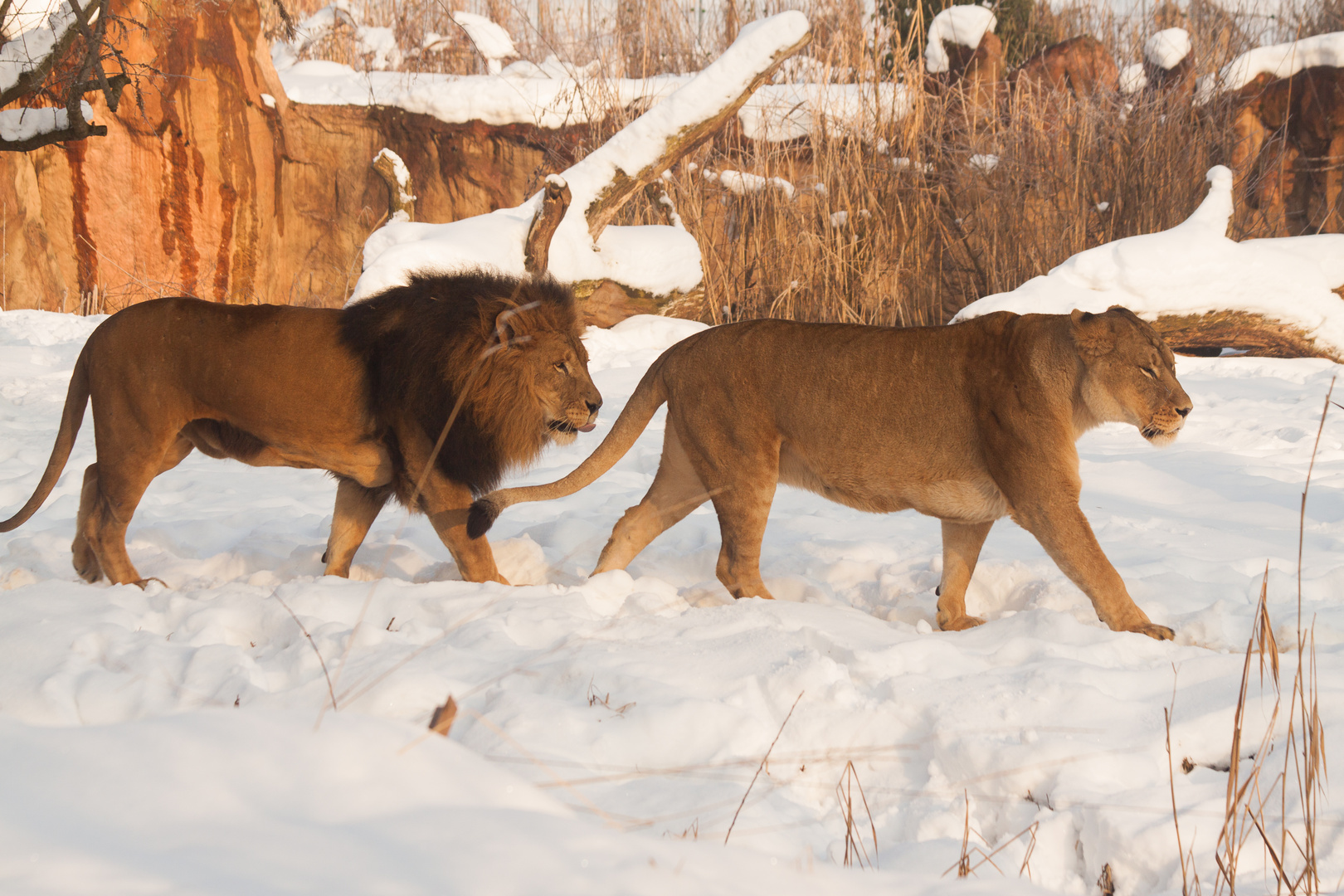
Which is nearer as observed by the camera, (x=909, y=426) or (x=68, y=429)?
(x=909, y=426)

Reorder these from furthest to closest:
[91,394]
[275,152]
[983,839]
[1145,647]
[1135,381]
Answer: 1. [275,152]
2. [91,394]
3. [1135,381]
4. [1145,647]
5. [983,839]

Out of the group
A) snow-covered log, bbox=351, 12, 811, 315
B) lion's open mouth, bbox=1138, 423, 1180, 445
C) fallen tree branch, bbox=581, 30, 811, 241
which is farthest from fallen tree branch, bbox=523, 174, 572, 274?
lion's open mouth, bbox=1138, 423, 1180, 445

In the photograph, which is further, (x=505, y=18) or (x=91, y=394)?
(x=505, y=18)

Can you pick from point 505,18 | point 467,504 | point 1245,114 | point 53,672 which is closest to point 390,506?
point 467,504

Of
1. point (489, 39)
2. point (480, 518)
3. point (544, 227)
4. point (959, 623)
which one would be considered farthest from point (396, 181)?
point (959, 623)

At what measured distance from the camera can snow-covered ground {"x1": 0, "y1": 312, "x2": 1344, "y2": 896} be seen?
1.01m

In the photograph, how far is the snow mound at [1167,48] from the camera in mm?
Answer: 10969

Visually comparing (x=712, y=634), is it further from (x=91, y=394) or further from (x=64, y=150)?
(x=64, y=150)

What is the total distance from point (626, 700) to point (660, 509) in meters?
1.36

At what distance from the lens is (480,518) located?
10.8 ft

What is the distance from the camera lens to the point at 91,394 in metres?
3.60

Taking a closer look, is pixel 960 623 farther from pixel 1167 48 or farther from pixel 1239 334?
pixel 1167 48

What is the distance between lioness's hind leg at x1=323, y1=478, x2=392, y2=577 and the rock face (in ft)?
25.3

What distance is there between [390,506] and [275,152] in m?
8.02
